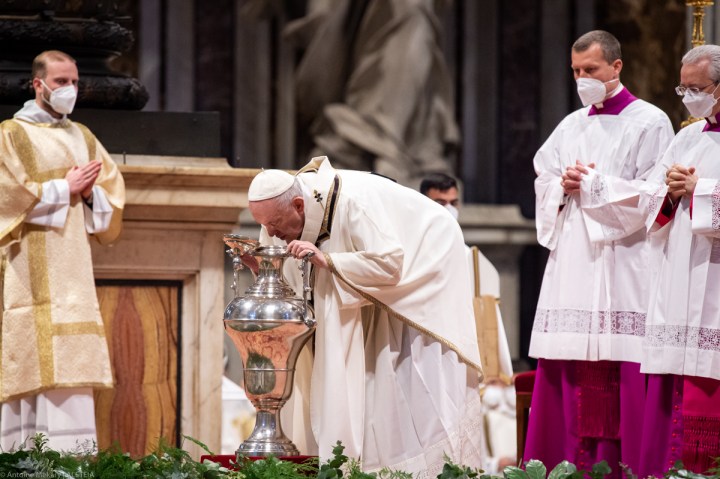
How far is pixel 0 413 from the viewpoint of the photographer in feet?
22.3

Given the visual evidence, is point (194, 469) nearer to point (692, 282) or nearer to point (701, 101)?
point (692, 282)

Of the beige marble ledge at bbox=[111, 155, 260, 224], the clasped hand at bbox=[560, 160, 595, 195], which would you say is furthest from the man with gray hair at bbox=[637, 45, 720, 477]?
the beige marble ledge at bbox=[111, 155, 260, 224]

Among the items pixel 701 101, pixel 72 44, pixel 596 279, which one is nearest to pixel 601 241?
pixel 596 279

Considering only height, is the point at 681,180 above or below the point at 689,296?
above

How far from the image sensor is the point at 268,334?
16.9 ft

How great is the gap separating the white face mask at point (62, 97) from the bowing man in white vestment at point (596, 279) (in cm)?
197

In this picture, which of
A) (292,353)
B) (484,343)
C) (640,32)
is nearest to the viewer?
(292,353)

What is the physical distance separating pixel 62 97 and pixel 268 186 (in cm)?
162

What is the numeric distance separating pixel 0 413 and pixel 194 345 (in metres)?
0.90

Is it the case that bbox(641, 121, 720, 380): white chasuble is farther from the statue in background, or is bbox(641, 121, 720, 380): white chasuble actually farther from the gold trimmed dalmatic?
the statue in background

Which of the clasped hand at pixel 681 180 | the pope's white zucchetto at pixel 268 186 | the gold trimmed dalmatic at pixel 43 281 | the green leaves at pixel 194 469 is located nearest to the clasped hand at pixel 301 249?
the pope's white zucchetto at pixel 268 186

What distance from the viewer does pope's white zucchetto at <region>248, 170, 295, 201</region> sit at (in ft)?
17.4

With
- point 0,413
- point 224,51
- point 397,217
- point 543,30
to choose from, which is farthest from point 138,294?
point 543,30

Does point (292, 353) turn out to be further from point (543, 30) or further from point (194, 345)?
point (543, 30)
